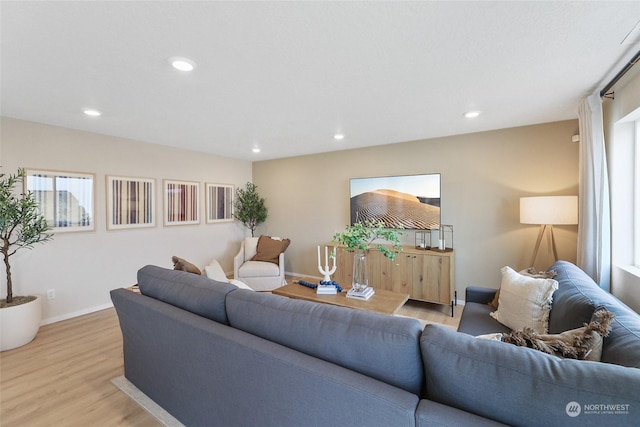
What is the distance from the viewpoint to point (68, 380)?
2.07m

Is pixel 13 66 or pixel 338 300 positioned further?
pixel 338 300

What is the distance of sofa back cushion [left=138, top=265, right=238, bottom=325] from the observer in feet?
4.85

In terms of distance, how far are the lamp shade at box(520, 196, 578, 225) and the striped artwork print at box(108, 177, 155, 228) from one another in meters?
4.86

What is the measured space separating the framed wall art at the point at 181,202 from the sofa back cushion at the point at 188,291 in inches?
98.6

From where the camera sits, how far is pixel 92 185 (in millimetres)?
3393

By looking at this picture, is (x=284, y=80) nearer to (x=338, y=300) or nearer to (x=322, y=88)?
(x=322, y=88)

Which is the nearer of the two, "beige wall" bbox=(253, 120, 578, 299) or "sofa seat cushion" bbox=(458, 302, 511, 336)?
"sofa seat cushion" bbox=(458, 302, 511, 336)

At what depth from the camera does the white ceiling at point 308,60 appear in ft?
4.41

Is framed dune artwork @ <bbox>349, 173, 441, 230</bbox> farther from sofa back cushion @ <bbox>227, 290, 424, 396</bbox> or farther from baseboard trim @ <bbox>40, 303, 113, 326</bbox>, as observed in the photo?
baseboard trim @ <bbox>40, 303, 113, 326</bbox>

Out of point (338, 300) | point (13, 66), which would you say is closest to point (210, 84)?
point (13, 66)

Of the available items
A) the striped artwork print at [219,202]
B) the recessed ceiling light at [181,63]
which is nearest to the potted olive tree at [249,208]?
the striped artwork print at [219,202]

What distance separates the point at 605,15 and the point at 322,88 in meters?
1.65

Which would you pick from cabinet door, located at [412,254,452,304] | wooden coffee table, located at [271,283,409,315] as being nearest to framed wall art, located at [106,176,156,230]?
wooden coffee table, located at [271,283,409,315]

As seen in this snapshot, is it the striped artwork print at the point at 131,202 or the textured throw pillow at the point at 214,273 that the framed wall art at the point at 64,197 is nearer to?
the striped artwork print at the point at 131,202
